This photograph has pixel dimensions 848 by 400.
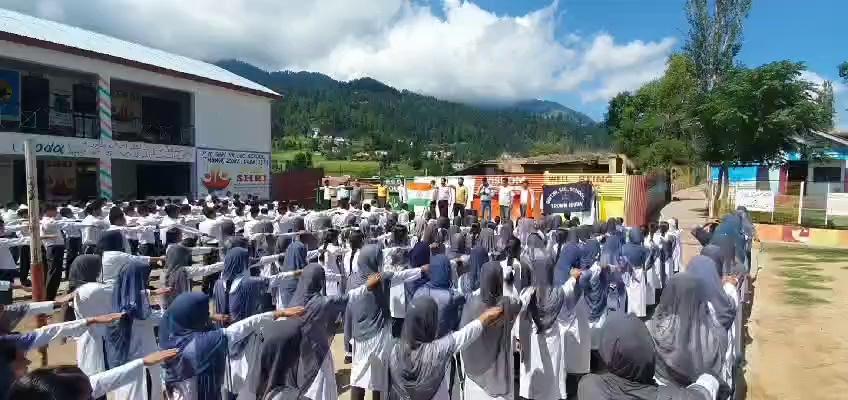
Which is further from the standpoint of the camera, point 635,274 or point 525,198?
point 525,198

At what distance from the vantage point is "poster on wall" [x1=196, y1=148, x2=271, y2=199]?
2108cm

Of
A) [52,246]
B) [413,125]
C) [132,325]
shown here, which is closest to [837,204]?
[132,325]

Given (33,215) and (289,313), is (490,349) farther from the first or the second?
(33,215)

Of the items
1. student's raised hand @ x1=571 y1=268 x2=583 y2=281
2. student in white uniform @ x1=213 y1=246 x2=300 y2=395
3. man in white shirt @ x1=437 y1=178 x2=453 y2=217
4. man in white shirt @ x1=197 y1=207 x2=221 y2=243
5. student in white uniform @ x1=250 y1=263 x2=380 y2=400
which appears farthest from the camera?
man in white shirt @ x1=437 y1=178 x2=453 y2=217

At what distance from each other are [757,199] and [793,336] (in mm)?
12001

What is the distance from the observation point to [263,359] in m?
3.35

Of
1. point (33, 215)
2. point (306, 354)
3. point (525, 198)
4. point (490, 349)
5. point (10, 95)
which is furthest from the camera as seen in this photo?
point (10, 95)

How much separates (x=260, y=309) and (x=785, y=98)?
71.7 ft

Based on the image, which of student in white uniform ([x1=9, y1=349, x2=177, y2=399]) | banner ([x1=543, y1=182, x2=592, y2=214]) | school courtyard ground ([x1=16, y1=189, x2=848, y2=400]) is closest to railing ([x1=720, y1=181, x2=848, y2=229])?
school courtyard ground ([x1=16, y1=189, x2=848, y2=400])

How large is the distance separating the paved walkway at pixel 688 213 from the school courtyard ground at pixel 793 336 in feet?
4.71

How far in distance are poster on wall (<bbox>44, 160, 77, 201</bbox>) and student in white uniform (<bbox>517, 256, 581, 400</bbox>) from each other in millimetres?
19430

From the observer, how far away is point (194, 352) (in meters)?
3.35

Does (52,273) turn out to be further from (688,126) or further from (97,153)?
(688,126)

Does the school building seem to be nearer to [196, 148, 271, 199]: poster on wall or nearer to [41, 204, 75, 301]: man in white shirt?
[196, 148, 271, 199]: poster on wall
